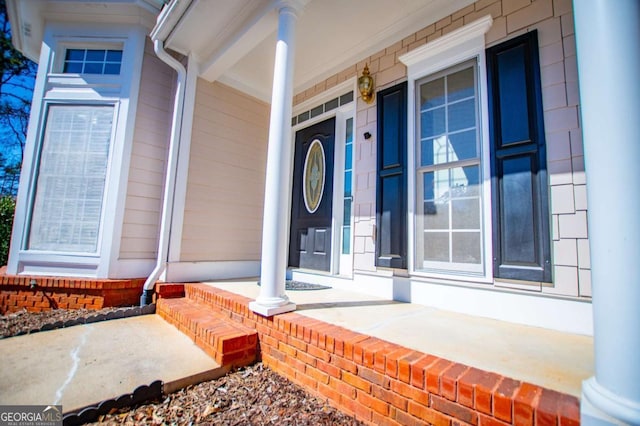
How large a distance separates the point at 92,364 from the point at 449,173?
3.03 meters

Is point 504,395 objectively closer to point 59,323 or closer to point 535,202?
point 535,202

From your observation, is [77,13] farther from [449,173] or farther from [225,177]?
[449,173]

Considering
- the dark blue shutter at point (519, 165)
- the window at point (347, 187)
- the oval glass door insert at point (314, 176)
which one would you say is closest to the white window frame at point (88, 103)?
the oval glass door insert at point (314, 176)

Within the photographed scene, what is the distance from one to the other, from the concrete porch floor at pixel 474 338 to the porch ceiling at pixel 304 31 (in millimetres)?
2588

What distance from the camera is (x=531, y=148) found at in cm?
207

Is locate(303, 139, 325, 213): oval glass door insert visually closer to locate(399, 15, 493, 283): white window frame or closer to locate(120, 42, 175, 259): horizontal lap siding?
locate(399, 15, 493, 283): white window frame

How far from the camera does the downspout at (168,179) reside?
3316mm

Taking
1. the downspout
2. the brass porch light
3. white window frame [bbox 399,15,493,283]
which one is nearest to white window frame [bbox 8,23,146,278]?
the downspout

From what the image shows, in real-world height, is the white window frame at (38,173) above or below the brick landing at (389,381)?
above

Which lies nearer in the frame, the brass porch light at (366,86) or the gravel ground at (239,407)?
the gravel ground at (239,407)

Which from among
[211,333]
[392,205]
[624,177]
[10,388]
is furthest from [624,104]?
[10,388]

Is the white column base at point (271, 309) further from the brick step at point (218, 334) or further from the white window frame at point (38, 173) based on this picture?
the white window frame at point (38, 173)

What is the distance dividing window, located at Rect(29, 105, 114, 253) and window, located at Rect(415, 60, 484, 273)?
11.7 ft

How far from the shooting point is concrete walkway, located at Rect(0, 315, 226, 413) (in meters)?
1.60
